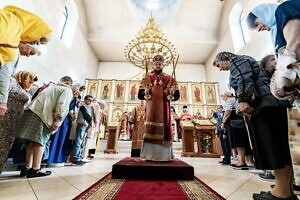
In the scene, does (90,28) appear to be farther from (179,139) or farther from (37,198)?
(37,198)

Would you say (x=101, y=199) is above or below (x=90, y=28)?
below

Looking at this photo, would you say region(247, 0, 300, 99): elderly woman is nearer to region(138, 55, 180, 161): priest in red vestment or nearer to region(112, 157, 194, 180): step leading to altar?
region(112, 157, 194, 180): step leading to altar

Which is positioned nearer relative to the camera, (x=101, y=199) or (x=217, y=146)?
(x=101, y=199)

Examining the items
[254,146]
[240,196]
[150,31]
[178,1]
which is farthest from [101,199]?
[178,1]

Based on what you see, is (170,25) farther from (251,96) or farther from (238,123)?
(251,96)

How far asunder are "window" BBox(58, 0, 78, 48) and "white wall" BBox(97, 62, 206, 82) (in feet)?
15.5

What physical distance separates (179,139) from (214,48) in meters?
7.13

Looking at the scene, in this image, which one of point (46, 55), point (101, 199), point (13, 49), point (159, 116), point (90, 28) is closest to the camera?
point (101, 199)

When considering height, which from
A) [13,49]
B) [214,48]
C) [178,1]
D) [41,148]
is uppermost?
[178,1]

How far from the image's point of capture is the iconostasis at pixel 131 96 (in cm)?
1148

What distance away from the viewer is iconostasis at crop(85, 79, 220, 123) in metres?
11.5

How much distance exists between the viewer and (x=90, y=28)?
11.6 meters

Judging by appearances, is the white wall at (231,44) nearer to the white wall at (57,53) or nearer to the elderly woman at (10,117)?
the elderly woman at (10,117)

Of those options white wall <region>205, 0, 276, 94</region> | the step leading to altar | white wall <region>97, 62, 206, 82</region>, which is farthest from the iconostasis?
the step leading to altar
